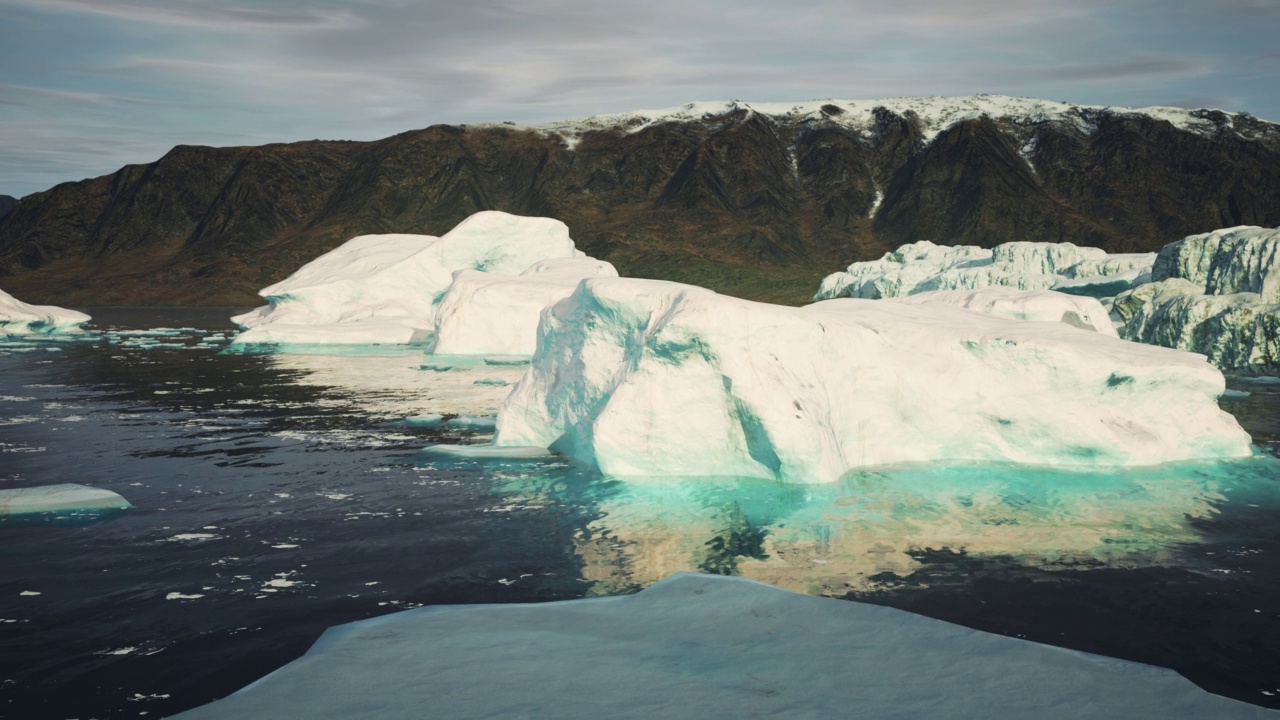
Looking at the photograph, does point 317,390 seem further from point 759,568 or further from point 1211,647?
point 1211,647

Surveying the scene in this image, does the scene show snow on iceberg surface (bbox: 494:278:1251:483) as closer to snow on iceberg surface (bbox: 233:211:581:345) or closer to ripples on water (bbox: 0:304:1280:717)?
ripples on water (bbox: 0:304:1280:717)

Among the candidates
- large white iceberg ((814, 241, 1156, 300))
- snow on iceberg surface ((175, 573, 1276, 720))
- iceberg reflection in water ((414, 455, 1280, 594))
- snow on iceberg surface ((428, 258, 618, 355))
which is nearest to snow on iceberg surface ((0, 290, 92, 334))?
snow on iceberg surface ((428, 258, 618, 355))

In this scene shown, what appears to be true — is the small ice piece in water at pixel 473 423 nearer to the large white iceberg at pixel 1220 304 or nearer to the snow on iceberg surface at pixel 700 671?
the snow on iceberg surface at pixel 700 671

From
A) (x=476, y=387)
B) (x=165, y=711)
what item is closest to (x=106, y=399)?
(x=476, y=387)

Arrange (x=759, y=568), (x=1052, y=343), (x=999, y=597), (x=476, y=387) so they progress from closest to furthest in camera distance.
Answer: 1. (x=999, y=597)
2. (x=759, y=568)
3. (x=1052, y=343)
4. (x=476, y=387)

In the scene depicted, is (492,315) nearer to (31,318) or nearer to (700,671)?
(31,318)

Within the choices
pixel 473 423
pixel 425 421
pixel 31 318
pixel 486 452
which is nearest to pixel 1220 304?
pixel 473 423
